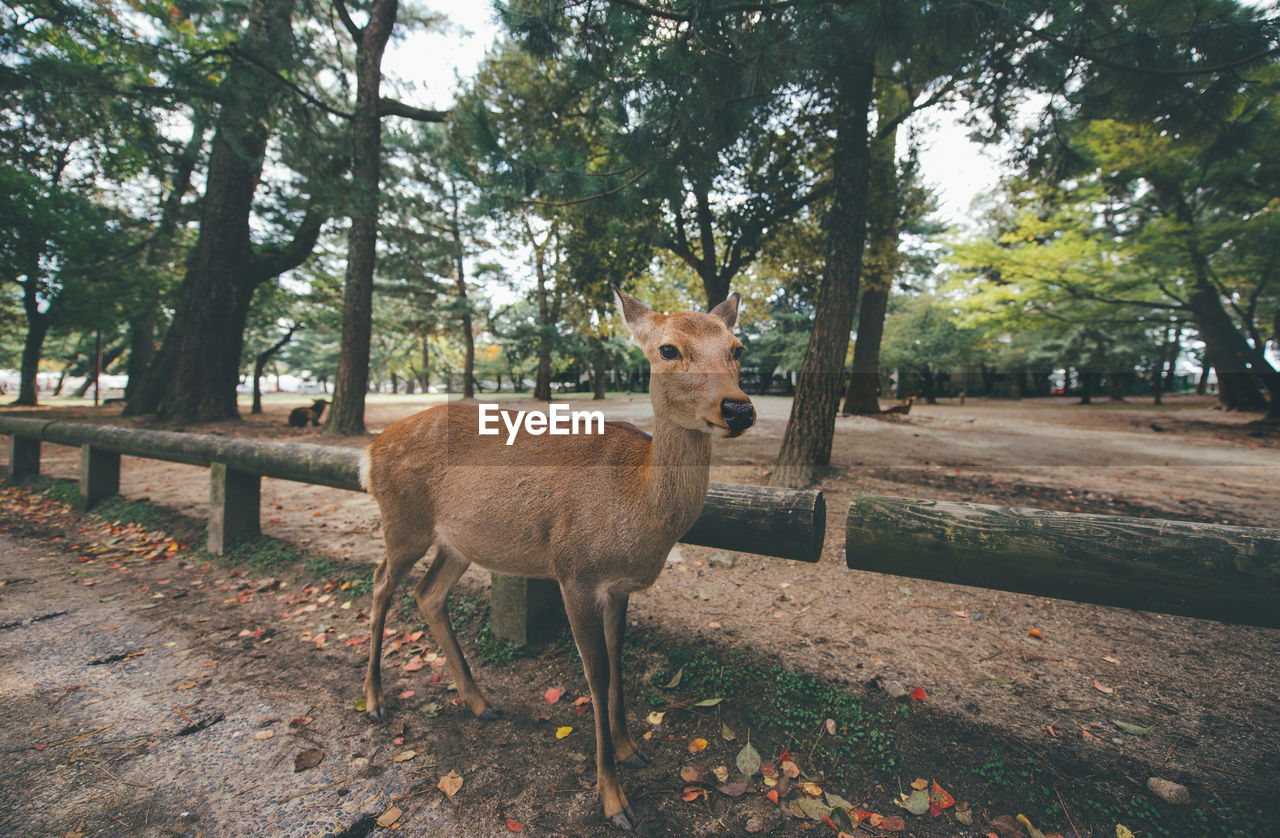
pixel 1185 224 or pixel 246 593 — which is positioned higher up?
pixel 1185 224

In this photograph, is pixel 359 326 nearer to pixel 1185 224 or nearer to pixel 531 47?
pixel 531 47

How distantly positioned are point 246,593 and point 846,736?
4049 mm

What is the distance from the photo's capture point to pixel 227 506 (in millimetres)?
4195

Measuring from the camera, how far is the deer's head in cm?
139

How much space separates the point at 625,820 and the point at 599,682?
489mm

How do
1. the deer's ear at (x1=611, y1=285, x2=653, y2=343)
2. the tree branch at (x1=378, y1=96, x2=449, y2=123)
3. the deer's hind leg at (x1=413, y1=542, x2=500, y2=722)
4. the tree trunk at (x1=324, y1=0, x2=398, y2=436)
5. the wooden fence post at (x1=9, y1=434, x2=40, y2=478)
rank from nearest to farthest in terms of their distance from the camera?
the deer's ear at (x1=611, y1=285, x2=653, y2=343)
the deer's hind leg at (x1=413, y1=542, x2=500, y2=722)
the wooden fence post at (x1=9, y1=434, x2=40, y2=478)
the tree trunk at (x1=324, y1=0, x2=398, y2=436)
the tree branch at (x1=378, y1=96, x2=449, y2=123)

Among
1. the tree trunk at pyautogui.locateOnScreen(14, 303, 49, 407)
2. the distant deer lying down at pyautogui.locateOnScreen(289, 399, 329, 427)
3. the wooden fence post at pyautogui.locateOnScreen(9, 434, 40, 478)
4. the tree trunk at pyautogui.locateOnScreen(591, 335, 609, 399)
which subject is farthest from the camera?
the tree trunk at pyautogui.locateOnScreen(591, 335, 609, 399)

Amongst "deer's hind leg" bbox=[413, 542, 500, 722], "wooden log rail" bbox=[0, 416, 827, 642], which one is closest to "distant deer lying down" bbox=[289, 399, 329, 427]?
"wooden log rail" bbox=[0, 416, 827, 642]

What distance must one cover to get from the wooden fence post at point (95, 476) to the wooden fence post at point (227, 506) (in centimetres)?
256

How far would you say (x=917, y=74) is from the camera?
22.3ft

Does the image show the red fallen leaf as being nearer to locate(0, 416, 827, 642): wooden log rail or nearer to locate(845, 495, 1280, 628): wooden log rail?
locate(0, 416, 827, 642): wooden log rail

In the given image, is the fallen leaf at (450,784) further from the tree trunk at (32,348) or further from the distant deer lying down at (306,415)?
the tree trunk at (32,348)

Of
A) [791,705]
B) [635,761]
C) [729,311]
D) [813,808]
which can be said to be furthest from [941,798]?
[729,311]

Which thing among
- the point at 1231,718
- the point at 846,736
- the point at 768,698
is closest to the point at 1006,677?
the point at 1231,718
